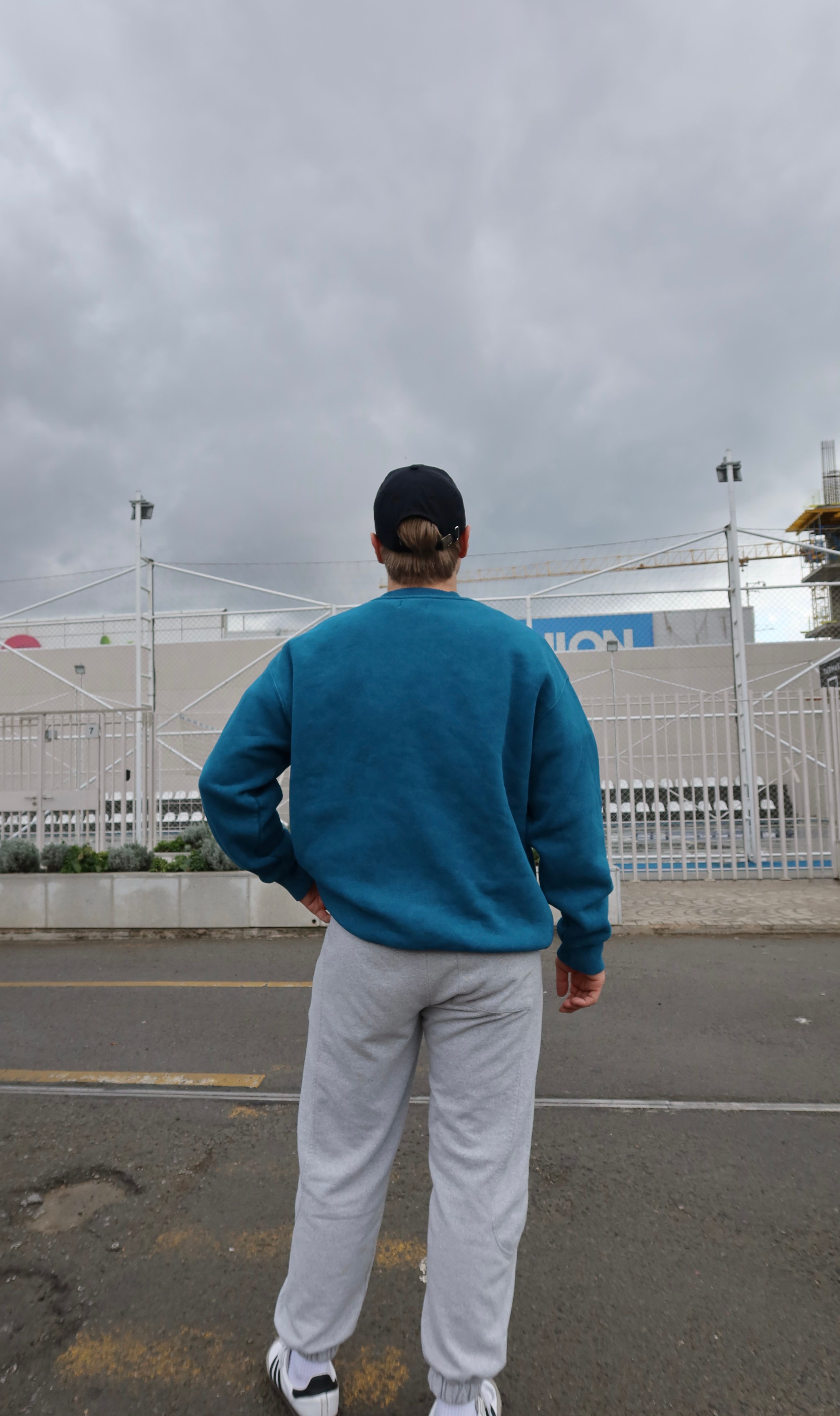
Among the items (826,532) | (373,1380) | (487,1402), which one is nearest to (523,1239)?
(373,1380)

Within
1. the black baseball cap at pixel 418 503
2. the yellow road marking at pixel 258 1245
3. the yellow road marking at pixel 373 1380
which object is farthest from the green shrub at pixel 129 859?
the black baseball cap at pixel 418 503

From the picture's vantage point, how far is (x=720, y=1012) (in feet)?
15.3

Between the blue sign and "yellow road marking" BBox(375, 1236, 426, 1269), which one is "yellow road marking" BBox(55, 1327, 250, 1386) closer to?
"yellow road marking" BBox(375, 1236, 426, 1269)

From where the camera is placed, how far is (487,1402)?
1556 millimetres

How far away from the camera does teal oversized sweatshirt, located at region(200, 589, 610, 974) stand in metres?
1.51

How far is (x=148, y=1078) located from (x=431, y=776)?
2897mm

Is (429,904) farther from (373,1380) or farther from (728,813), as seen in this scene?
(728,813)

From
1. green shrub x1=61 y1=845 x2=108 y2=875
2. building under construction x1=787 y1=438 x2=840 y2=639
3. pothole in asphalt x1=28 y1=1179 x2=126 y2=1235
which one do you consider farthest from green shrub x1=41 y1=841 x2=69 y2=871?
building under construction x1=787 y1=438 x2=840 y2=639

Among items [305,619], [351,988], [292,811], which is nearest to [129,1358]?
[351,988]

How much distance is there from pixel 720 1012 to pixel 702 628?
16.3 meters

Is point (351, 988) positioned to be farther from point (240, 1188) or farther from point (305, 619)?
point (305, 619)

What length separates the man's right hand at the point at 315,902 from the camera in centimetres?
175

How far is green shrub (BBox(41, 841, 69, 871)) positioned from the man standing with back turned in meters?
7.06

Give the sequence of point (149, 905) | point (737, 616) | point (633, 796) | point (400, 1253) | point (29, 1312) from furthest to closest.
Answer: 1. point (737, 616)
2. point (633, 796)
3. point (149, 905)
4. point (400, 1253)
5. point (29, 1312)
